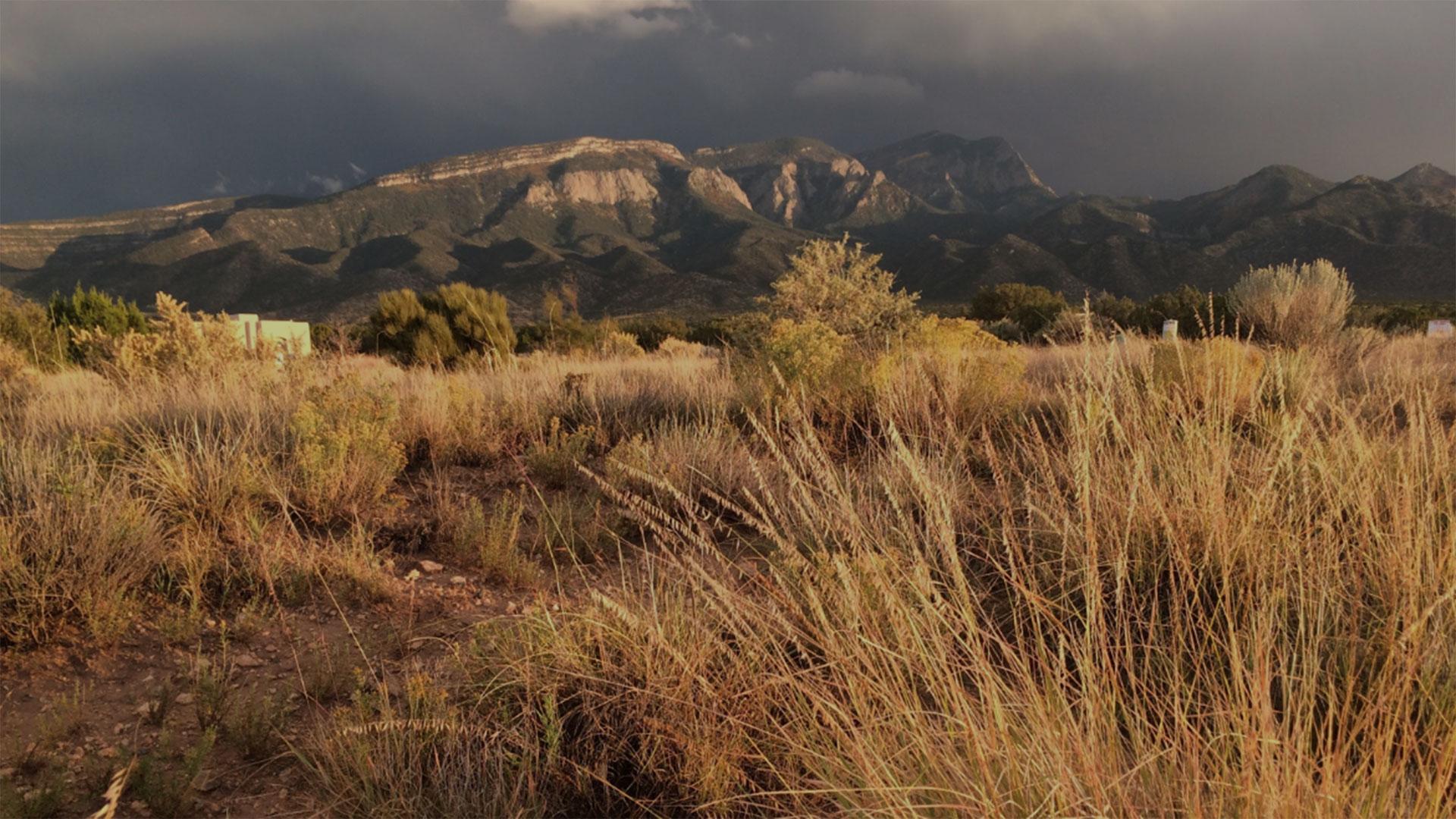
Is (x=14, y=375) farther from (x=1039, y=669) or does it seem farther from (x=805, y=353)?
(x=1039, y=669)

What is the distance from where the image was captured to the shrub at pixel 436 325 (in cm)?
1759

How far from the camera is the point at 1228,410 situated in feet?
11.3

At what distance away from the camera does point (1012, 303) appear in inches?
1313

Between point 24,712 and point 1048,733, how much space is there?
3.58 m

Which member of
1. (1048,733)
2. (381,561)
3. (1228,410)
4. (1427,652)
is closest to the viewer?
(1048,733)

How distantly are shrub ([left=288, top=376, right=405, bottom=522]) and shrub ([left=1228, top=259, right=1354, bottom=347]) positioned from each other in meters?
12.9

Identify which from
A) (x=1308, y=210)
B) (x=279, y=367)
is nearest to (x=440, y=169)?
(x=1308, y=210)

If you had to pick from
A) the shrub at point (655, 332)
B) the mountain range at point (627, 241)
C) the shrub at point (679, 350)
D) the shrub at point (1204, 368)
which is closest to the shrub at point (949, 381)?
the shrub at point (1204, 368)

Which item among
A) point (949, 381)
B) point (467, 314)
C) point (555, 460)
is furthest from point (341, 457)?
point (467, 314)

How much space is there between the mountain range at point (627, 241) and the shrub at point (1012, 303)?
14.1 metres

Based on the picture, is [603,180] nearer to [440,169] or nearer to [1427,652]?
[440,169]

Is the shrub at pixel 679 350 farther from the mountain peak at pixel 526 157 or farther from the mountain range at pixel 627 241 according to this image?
the mountain peak at pixel 526 157

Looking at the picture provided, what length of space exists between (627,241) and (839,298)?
119 m

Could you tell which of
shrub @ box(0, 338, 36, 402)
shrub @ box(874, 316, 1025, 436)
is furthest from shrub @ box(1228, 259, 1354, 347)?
shrub @ box(0, 338, 36, 402)
